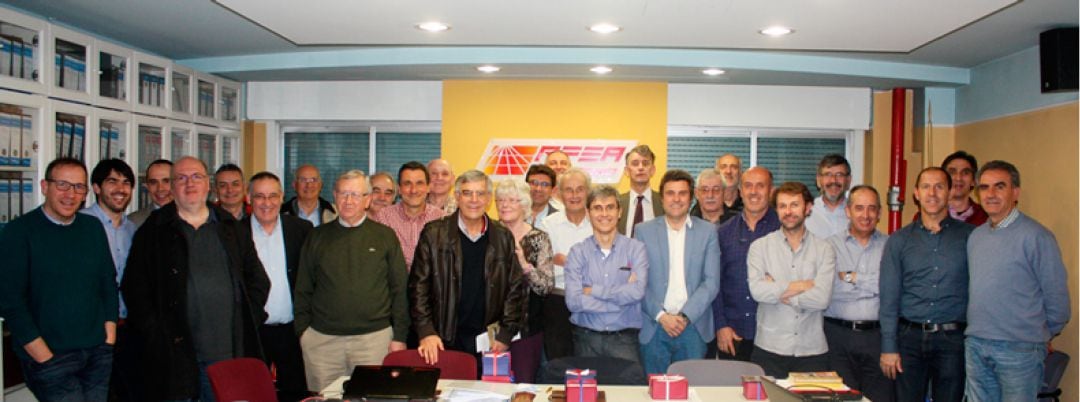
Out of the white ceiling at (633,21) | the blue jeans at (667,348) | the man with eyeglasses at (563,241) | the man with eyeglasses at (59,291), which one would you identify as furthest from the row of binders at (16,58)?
the blue jeans at (667,348)

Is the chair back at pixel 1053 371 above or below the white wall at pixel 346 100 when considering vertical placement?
below

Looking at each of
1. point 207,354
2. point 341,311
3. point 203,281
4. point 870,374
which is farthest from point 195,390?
point 870,374

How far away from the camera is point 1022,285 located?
4348 mm

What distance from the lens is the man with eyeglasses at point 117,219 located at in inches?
180

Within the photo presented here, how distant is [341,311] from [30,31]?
253 centimetres

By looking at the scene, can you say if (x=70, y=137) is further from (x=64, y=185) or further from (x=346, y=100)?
(x=346, y=100)

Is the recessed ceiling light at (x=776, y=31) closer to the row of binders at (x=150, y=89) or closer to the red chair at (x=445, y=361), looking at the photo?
the red chair at (x=445, y=361)

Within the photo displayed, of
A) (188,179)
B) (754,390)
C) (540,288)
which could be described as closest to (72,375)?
(188,179)

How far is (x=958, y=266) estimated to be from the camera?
14.9 feet

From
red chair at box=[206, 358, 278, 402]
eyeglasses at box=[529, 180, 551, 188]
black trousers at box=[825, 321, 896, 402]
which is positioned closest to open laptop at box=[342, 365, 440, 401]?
red chair at box=[206, 358, 278, 402]

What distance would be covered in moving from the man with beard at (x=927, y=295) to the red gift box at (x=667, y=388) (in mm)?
1746

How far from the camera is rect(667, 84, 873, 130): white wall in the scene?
299 inches

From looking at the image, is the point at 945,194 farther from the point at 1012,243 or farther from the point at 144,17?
the point at 144,17

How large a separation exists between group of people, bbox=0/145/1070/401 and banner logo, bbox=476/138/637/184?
2.66 m
